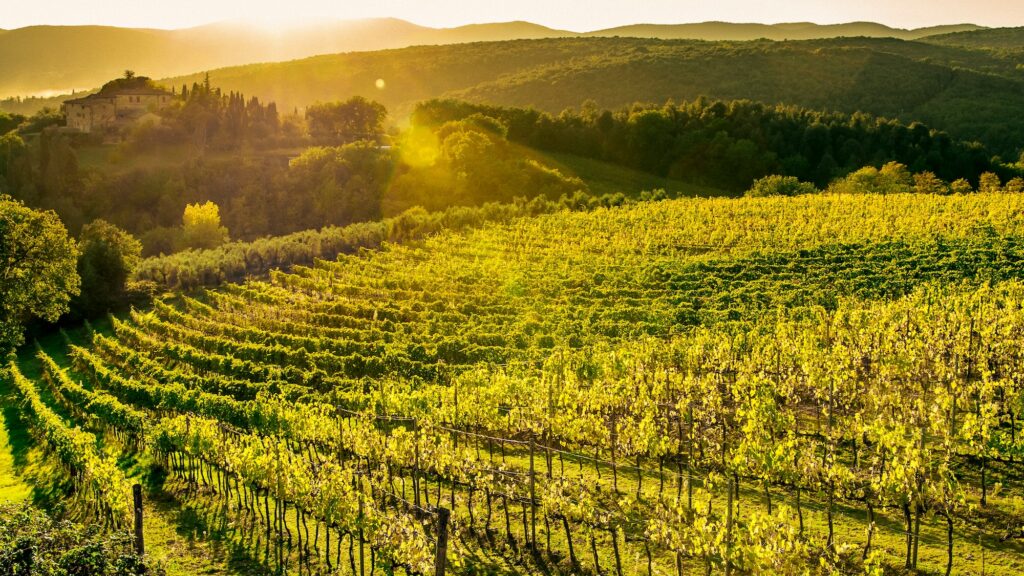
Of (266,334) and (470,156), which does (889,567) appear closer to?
(266,334)

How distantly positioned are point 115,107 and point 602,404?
120 meters

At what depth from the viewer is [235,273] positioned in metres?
51.7

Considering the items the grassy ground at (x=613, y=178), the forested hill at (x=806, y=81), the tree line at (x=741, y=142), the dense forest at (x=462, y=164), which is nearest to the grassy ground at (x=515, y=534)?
the dense forest at (x=462, y=164)

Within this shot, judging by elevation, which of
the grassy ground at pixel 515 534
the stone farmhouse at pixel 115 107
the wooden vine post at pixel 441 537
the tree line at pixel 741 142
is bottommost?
the grassy ground at pixel 515 534

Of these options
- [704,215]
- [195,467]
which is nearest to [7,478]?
[195,467]

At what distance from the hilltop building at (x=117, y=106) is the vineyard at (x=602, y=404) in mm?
81793

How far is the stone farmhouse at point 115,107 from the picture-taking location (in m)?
115

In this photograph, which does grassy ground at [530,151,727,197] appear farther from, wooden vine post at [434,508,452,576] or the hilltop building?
wooden vine post at [434,508,452,576]

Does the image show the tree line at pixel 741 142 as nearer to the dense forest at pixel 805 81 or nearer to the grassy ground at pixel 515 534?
the dense forest at pixel 805 81

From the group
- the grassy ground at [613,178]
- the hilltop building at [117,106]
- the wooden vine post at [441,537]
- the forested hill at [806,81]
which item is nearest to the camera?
the wooden vine post at [441,537]

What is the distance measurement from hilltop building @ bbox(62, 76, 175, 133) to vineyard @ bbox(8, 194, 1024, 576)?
81793mm

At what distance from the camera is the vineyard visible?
44.3 ft

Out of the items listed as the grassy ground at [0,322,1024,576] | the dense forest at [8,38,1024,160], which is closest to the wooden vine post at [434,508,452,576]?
the grassy ground at [0,322,1024,576]

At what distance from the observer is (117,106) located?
118 m
